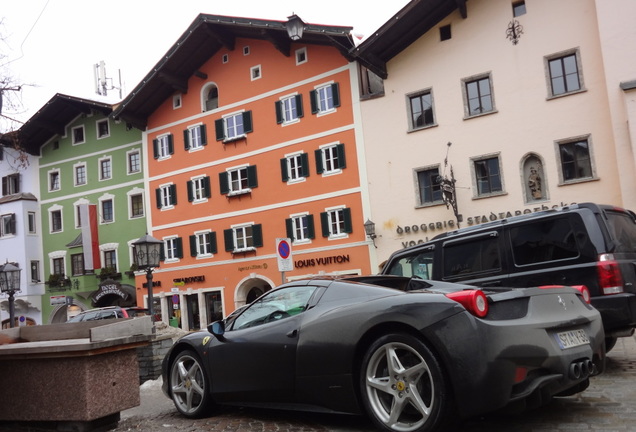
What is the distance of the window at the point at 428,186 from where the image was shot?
83.2 ft

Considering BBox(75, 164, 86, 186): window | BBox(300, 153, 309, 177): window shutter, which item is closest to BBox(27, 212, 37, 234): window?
BBox(75, 164, 86, 186): window

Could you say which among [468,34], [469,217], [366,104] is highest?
[468,34]

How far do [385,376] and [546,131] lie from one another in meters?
20.4

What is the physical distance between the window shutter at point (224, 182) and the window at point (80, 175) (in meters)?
11.3

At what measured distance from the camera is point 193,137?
33.7 meters

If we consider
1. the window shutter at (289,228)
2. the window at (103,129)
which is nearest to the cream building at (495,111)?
the window shutter at (289,228)

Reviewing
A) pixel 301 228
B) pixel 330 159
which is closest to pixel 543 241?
pixel 330 159

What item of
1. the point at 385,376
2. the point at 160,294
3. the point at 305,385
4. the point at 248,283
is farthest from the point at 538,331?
the point at 160,294

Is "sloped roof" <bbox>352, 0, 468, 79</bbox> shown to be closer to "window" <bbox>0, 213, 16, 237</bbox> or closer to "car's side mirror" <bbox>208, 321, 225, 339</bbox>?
"car's side mirror" <bbox>208, 321, 225, 339</bbox>

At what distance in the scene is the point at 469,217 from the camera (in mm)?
24219

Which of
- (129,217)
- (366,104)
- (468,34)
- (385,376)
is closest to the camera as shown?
(385,376)

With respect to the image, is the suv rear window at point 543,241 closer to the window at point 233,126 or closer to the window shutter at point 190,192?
the window at point 233,126

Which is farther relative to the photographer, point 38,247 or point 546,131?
point 38,247

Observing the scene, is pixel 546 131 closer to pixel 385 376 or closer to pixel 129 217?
pixel 385 376
